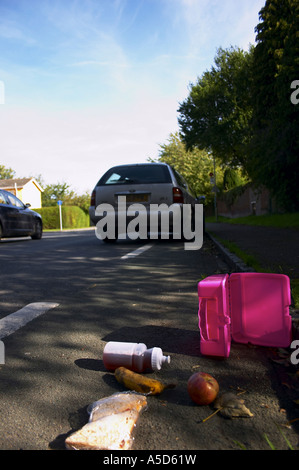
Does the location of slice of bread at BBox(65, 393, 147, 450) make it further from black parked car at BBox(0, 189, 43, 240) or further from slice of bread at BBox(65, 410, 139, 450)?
black parked car at BBox(0, 189, 43, 240)

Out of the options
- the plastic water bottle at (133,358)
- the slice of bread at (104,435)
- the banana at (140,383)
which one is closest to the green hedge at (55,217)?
the plastic water bottle at (133,358)

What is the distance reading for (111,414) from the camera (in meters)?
1.71

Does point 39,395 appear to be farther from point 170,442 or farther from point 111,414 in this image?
point 170,442

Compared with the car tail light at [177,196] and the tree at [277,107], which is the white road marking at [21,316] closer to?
the car tail light at [177,196]

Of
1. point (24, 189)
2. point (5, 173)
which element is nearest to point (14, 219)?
point (24, 189)

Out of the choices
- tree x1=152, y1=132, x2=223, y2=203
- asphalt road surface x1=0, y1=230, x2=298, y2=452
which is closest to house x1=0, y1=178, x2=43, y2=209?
tree x1=152, y1=132, x2=223, y2=203

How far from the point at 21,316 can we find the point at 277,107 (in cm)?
1349

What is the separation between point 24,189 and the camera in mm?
57969

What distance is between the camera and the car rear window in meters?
9.66

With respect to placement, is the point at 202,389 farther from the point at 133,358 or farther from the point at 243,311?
the point at 243,311

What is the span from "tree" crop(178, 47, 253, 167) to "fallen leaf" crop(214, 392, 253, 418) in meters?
26.7

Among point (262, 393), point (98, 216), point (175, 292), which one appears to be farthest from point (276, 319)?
point (98, 216)

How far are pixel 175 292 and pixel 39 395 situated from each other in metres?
2.51
